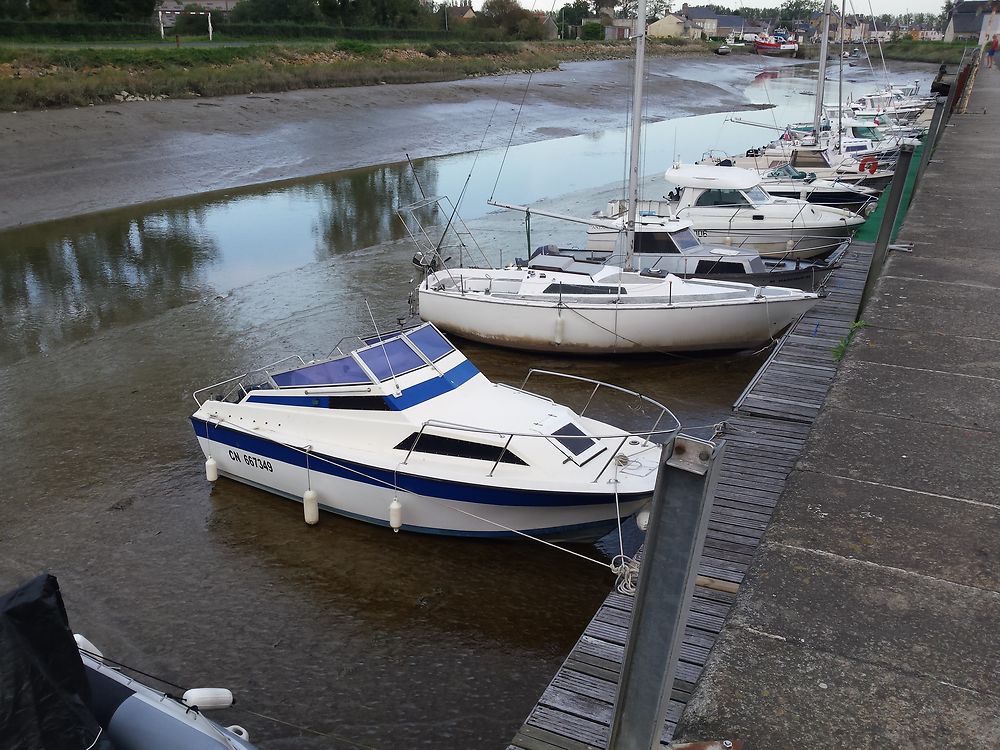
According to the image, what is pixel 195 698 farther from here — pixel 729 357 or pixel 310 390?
pixel 729 357

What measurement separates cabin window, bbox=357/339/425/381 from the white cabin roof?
1193 centimetres

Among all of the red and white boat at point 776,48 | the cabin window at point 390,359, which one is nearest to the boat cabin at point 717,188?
the cabin window at point 390,359

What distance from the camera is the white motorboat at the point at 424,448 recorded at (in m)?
9.52

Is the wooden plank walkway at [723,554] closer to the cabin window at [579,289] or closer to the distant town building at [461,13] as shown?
the cabin window at [579,289]

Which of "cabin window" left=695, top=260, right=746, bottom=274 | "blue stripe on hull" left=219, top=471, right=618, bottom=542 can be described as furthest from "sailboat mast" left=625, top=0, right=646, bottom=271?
"blue stripe on hull" left=219, top=471, right=618, bottom=542

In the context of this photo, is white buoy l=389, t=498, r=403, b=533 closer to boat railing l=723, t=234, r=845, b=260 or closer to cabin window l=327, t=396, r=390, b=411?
cabin window l=327, t=396, r=390, b=411

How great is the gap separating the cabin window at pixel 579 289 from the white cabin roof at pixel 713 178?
6.35 m

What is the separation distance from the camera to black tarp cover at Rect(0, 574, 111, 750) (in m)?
5.02

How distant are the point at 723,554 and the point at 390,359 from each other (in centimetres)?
555

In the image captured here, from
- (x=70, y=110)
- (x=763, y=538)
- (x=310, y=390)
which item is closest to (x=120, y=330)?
(x=310, y=390)

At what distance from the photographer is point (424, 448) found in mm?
9977

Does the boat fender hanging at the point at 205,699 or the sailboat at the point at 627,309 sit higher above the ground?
the sailboat at the point at 627,309

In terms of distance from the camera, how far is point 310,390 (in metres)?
10.7

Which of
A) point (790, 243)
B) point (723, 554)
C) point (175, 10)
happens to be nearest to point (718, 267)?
point (790, 243)
